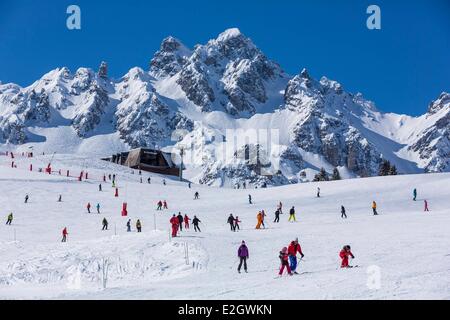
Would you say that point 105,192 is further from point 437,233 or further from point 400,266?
point 400,266

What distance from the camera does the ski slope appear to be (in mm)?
16422

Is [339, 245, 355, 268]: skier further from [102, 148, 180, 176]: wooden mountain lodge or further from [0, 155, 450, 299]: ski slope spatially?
[102, 148, 180, 176]: wooden mountain lodge

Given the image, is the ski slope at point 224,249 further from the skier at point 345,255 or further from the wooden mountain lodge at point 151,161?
the wooden mountain lodge at point 151,161

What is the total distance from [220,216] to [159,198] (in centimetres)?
1373

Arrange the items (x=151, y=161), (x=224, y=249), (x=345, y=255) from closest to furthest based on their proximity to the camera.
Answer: (x=345, y=255) < (x=224, y=249) < (x=151, y=161)

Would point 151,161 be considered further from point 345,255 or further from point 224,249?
point 345,255

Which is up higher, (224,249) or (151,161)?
(151,161)

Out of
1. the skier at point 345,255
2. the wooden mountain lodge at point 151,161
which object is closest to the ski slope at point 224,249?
the skier at point 345,255

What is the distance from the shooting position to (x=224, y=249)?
79.9ft

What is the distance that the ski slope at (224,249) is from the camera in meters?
16.4

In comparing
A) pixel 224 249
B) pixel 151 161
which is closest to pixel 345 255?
pixel 224 249

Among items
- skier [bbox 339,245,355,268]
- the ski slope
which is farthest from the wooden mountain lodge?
skier [bbox 339,245,355,268]

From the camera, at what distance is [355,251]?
22.2 metres
